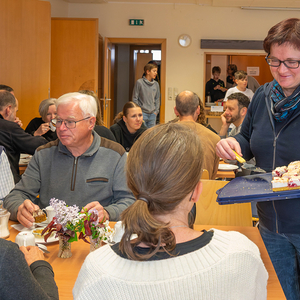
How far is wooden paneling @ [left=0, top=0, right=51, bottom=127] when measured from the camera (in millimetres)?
5410

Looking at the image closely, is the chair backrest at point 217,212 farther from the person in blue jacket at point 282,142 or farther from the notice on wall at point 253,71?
the notice on wall at point 253,71

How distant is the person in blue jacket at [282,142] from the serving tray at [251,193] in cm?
21

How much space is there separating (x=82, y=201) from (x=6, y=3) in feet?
14.9

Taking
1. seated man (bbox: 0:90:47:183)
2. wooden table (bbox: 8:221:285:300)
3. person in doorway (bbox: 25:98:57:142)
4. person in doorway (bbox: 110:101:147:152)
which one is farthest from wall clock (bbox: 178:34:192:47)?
wooden table (bbox: 8:221:285:300)

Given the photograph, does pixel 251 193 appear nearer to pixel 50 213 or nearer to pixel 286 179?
pixel 286 179

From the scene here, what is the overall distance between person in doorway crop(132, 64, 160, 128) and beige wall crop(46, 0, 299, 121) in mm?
708

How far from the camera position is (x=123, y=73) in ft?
34.6

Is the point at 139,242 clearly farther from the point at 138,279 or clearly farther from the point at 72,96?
the point at 72,96

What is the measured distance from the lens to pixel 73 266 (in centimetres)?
131

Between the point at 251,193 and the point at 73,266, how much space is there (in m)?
0.71

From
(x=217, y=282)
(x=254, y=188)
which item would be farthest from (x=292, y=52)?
(x=217, y=282)

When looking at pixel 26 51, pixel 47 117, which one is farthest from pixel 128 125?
pixel 26 51

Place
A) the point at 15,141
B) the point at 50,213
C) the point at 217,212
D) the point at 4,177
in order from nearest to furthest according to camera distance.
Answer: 1. the point at 50,213
2. the point at 217,212
3. the point at 4,177
4. the point at 15,141

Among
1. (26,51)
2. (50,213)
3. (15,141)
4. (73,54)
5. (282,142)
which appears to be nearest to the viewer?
(282,142)
